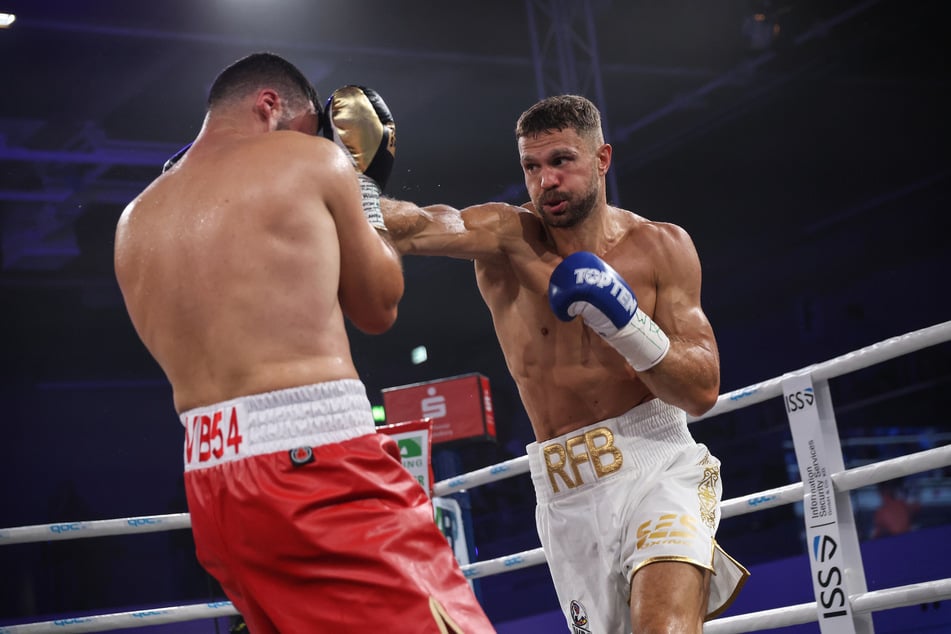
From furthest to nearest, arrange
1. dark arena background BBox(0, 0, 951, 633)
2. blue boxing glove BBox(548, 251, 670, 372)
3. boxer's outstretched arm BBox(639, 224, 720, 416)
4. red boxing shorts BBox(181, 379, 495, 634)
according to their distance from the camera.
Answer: dark arena background BBox(0, 0, 951, 633) → boxer's outstretched arm BBox(639, 224, 720, 416) → blue boxing glove BBox(548, 251, 670, 372) → red boxing shorts BBox(181, 379, 495, 634)

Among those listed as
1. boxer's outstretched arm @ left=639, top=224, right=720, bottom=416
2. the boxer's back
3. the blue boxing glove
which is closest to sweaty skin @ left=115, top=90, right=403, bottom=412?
the boxer's back

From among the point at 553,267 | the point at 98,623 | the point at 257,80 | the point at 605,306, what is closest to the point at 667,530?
the point at 605,306

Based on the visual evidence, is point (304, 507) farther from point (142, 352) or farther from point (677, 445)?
point (142, 352)

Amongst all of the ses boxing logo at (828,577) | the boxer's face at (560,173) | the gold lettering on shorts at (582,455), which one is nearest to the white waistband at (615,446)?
the gold lettering on shorts at (582,455)

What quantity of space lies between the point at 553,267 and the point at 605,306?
0.39m

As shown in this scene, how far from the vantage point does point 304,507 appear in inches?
56.0

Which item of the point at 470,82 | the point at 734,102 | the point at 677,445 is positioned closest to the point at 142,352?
the point at 470,82

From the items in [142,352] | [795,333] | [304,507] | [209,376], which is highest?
[142,352]

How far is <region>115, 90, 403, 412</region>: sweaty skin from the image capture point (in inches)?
59.9

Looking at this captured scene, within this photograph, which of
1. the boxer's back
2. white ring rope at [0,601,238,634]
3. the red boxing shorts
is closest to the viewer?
the red boxing shorts

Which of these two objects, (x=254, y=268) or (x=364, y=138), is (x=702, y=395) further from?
(x=254, y=268)

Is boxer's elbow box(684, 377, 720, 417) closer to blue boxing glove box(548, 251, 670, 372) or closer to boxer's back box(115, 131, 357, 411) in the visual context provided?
blue boxing glove box(548, 251, 670, 372)

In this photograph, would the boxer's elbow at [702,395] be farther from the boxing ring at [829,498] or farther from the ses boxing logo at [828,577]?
the ses boxing logo at [828,577]

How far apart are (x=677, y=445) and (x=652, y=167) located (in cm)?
951
